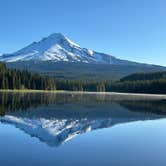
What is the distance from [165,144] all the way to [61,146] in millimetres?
7215

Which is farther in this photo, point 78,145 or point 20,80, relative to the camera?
point 20,80

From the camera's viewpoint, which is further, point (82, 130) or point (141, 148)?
point (82, 130)

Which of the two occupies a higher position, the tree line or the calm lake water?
the tree line

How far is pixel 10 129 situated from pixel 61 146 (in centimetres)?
772

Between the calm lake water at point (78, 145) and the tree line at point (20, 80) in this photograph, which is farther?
the tree line at point (20, 80)

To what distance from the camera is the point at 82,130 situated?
3020 cm

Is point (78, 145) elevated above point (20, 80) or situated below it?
below

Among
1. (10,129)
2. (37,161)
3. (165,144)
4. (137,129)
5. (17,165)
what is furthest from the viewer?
(137,129)

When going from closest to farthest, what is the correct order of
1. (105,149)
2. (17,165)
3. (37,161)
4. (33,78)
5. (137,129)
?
(17,165) < (37,161) < (105,149) < (137,129) < (33,78)

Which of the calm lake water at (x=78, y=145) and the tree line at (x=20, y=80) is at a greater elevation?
the tree line at (x=20, y=80)

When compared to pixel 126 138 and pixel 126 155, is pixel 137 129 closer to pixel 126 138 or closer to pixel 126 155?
pixel 126 138

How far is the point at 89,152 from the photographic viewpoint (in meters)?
20.5

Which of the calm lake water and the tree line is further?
the tree line

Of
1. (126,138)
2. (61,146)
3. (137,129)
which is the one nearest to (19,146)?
(61,146)
